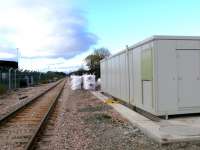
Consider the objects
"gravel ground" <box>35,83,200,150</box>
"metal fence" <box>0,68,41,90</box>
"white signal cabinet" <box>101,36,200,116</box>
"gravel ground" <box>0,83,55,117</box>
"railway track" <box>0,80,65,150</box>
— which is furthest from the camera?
"metal fence" <box>0,68,41,90</box>

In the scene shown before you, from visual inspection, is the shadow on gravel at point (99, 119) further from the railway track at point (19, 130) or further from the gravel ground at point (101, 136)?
the railway track at point (19, 130)

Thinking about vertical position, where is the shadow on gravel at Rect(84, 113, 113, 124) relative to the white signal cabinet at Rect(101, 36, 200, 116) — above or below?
below

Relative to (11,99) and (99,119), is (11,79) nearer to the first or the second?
(11,99)

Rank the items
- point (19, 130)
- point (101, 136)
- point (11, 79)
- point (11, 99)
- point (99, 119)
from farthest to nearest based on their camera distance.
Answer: point (11, 79)
point (11, 99)
point (99, 119)
point (19, 130)
point (101, 136)

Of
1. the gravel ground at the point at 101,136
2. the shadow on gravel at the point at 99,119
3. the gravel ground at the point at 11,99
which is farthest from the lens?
the gravel ground at the point at 11,99

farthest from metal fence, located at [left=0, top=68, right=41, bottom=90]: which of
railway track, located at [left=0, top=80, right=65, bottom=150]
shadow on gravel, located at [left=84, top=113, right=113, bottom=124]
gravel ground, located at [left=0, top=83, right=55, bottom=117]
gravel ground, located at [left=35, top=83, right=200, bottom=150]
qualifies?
gravel ground, located at [left=35, top=83, right=200, bottom=150]

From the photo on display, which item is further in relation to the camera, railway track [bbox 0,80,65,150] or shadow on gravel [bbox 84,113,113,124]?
shadow on gravel [bbox 84,113,113,124]

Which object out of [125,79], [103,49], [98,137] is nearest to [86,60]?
[103,49]

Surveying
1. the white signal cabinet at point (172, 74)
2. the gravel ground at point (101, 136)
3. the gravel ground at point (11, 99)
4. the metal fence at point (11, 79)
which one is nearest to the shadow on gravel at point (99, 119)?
the gravel ground at point (101, 136)

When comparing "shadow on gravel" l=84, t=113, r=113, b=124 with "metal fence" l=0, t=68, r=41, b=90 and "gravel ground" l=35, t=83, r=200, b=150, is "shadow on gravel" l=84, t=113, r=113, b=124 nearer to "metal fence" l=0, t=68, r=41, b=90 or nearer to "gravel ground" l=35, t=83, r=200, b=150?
"gravel ground" l=35, t=83, r=200, b=150

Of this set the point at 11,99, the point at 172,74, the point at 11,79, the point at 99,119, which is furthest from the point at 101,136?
the point at 11,79

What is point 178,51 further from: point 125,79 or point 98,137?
point 125,79

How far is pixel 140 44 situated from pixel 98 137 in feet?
15.5

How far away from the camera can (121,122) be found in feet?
43.6
